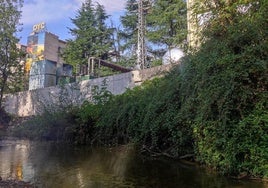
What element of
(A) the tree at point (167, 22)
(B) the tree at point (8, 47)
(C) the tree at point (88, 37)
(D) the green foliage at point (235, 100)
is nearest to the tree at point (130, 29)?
(C) the tree at point (88, 37)

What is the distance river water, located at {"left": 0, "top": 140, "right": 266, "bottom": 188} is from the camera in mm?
5668

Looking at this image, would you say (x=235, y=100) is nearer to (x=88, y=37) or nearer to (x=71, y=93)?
(x=71, y=93)

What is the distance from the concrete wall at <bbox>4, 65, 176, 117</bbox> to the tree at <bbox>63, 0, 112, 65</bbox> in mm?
10062

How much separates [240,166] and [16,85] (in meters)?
19.9

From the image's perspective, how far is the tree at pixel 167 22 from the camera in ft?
78.8

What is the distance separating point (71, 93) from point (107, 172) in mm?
11216

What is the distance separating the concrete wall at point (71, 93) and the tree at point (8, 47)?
4.41ft

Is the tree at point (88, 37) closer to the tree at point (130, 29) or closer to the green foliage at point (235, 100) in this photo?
the tree at point (130, 29)

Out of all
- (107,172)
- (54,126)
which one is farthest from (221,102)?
(54,126)

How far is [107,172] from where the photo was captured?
22.3ft

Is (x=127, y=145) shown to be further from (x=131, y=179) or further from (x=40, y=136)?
(x=40, y=136)

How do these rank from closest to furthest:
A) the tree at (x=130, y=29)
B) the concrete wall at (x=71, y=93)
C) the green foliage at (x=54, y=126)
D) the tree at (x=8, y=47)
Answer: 1. the green foliage at (x=54, y=126)
2. the concrete wall at (x=71, y=93)
3. the tree at (x=8, y=47)
4. the tree at (x=130, y=29)

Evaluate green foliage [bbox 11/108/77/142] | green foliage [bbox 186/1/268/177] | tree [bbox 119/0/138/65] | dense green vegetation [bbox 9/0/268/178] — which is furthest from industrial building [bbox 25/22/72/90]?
green foliage [bbox 186/1/268/177]

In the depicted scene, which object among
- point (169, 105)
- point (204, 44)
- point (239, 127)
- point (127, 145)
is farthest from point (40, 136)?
point (239, 127)
